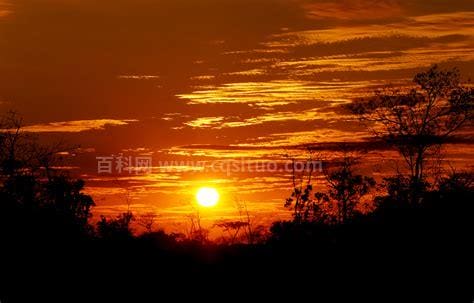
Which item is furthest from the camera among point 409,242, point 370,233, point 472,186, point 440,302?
point 472,186

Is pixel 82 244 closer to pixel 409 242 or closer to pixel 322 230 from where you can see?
pixel 322 230

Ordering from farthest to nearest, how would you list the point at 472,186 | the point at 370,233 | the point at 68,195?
1. the point at 472,186
2. the point at 68,195
3. the point at 370,233

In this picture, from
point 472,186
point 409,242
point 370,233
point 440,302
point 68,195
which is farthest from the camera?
point 472,186

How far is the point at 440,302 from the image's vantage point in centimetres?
2411

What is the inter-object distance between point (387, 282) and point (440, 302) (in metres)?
1.94

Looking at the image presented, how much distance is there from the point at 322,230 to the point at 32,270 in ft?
38.0

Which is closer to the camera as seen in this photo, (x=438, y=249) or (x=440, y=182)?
(x=438, y=249)

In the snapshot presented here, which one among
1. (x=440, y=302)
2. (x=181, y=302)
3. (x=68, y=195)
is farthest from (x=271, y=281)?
(x=68, y=195)

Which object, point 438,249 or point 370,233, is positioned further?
point 370,233

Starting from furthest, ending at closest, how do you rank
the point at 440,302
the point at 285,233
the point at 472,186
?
the point at 472,186 → the point at 285,233 → the point at 440,302

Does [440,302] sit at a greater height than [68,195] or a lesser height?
lesser

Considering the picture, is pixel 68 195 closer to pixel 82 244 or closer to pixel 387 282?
pixel 82 244

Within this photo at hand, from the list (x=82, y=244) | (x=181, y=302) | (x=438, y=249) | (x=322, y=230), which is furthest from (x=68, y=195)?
(x=438, y=249)

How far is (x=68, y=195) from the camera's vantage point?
40.1 m
